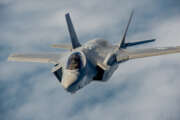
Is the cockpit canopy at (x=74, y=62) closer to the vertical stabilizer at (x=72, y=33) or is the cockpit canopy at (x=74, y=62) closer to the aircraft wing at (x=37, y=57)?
the vertical stabilizer at (x=72, y=33)

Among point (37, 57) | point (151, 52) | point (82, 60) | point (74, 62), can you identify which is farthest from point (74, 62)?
point (151, 52)

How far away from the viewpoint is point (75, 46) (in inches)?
1105

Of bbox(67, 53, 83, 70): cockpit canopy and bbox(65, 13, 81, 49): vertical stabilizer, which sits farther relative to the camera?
bbox(65, 13, 81, 49): vertical stabilizer

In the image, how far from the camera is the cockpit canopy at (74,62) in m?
20.4

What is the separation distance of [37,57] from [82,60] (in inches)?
420

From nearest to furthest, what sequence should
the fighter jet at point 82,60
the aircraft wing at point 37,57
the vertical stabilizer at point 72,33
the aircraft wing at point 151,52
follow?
the fighter jet at point 82,60 → the vertical stabilizer at point 72,33 → the aircraft wing at point 151,52 → the aircraft wing at point 37,57

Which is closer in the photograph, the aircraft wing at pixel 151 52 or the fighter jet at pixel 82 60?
the fighter jet at pixel 82 60

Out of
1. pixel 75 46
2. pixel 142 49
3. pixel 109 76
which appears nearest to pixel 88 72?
pixel 109 76

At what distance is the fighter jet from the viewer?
19.9 metres

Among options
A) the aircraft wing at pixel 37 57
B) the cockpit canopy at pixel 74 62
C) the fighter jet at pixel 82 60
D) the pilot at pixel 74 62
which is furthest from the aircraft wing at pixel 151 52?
the aircraft wing at pixel 37 57

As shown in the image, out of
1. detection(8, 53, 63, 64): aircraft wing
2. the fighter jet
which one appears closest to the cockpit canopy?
the fighter jet

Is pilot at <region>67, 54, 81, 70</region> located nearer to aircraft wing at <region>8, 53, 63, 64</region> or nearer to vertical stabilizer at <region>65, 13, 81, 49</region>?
vertical stabilizer at <region>65, 13, 81, 49</region>

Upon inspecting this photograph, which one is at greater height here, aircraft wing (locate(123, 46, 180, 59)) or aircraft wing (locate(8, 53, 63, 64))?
aircraft wing (locate(8, 53, 63, 64))

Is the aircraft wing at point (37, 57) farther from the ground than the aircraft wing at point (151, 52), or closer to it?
farther from the ground
